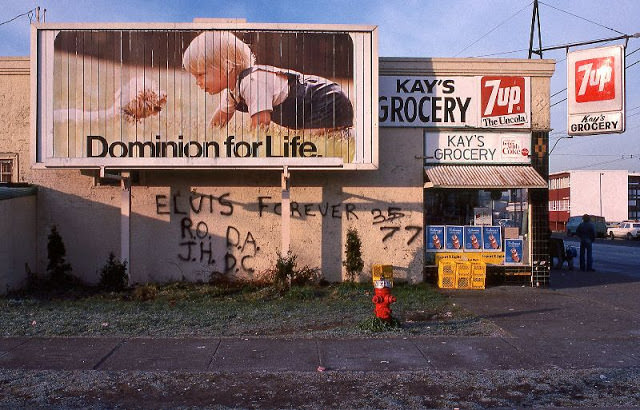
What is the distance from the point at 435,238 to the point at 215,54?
6479mm

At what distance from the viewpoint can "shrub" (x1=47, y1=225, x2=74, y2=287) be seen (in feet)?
45.7

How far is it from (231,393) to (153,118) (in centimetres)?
809

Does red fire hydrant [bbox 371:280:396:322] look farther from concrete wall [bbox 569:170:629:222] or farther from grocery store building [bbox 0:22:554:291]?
concrete wall [bbox 569:170:629:222]

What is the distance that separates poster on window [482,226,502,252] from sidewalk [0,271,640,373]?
4.39 metres

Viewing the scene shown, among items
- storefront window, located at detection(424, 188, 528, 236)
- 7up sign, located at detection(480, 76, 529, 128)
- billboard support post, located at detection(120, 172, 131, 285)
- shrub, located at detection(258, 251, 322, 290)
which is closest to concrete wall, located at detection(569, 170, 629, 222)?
storefront window, located at detection(424, 188, 528, 236)

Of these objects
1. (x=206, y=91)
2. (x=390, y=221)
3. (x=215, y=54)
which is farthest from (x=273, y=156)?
(x=390, y=221)

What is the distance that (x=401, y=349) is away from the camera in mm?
8406

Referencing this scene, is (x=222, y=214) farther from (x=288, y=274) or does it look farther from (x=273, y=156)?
(x=288, y=274)

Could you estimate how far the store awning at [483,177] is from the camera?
13.9 m

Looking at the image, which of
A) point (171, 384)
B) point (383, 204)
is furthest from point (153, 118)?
point (171, 384)

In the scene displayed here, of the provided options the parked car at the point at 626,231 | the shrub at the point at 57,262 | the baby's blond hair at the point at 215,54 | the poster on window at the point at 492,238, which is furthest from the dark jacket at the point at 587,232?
the parked car at the point at 626,231

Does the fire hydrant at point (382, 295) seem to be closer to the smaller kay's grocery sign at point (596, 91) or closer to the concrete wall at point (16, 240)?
the smaller kay's grocery sign at point (596, 91)

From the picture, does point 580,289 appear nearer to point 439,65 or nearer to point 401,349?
point 439,65

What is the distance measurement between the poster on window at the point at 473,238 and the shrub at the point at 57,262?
356 inches
